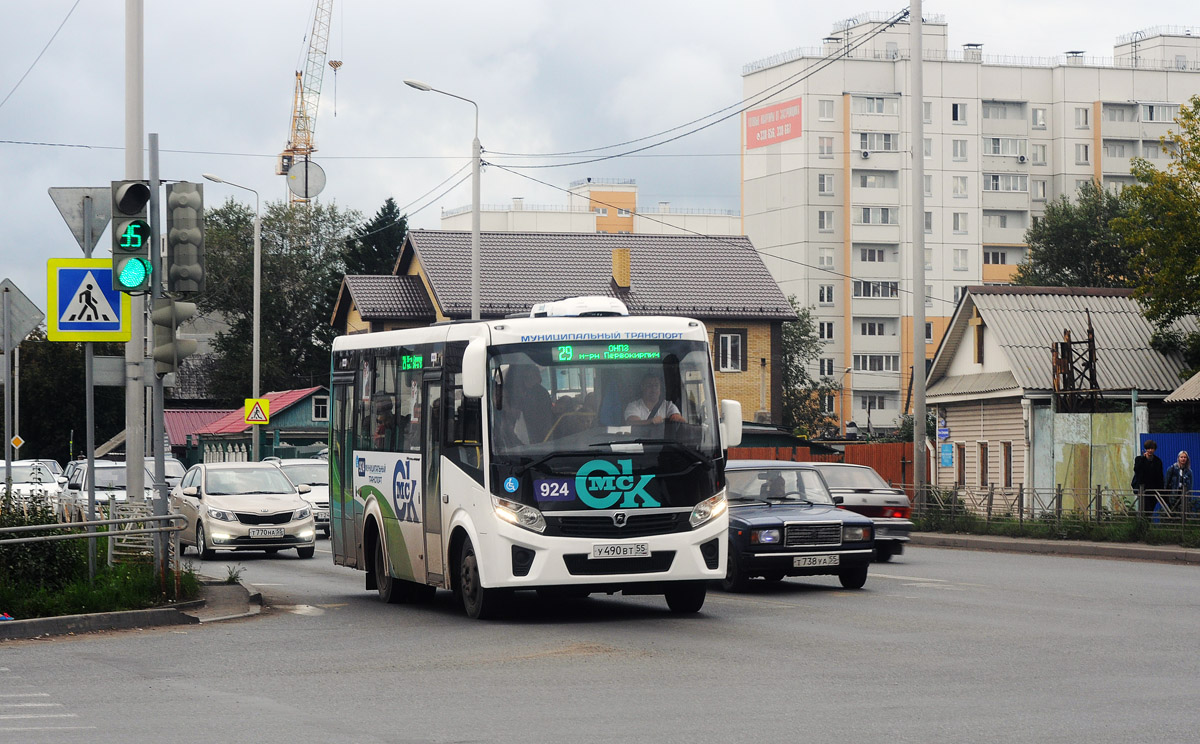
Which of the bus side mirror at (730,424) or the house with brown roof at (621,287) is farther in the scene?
the house with brown roof at (621,287)

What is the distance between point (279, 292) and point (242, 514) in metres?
70.2

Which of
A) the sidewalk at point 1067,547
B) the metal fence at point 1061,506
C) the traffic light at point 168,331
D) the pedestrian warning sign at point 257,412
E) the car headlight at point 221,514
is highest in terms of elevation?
the traffic light at point 168,331

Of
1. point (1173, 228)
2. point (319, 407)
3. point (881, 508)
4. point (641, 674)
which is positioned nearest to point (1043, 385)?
point (1173, 228)

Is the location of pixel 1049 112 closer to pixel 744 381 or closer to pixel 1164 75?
pixel 1164 75

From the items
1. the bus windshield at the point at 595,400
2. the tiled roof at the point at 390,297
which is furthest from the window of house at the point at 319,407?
the bus windshield at the point at 595,400

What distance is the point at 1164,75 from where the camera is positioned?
11625 centimetres

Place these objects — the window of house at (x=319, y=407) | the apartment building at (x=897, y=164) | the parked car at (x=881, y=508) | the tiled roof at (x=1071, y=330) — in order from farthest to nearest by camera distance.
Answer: the apartment building at (x=897, y=164)
the window of house at (x=319, y=407)
the tiled roof at (x=1071, y=330)
the parked car at (x=881, y=508)

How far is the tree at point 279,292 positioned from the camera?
93812mm

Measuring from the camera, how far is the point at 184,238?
1583 cm

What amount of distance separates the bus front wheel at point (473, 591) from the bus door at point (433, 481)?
39cm

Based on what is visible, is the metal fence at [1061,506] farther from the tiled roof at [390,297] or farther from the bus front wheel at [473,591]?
the tiled roof at [390,297]

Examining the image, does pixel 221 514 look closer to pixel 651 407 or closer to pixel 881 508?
pixel 881 508

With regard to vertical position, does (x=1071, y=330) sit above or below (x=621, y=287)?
below

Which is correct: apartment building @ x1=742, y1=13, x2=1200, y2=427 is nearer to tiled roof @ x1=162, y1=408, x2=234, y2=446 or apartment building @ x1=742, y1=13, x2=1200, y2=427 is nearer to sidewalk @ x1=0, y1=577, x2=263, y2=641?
tiled roof @ x1=162, y1=408, x2=234, y2=446
